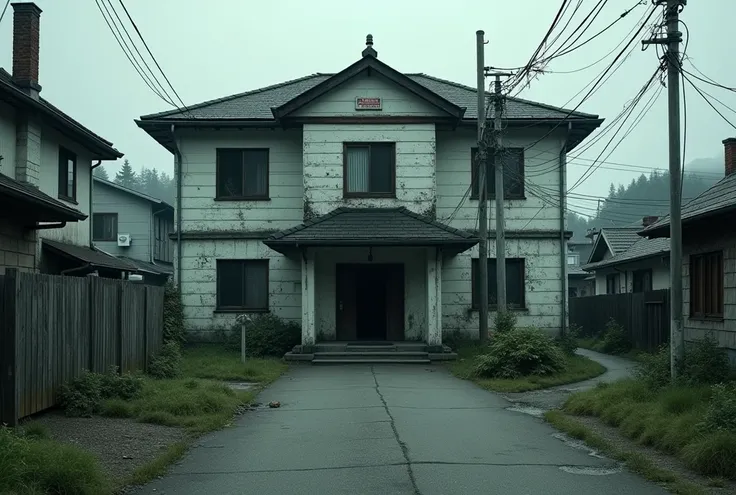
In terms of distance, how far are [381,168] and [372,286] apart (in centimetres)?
373

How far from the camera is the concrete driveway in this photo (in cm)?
783

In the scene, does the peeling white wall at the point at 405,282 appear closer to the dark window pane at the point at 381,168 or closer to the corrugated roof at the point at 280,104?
the dark window pane at the point at 381,168

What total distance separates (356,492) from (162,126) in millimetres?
19866

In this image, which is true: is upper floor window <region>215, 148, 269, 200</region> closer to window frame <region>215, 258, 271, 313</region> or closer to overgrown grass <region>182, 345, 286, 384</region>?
window frame <region>215, 258, 271, 313</region>

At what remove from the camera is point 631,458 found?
904cm

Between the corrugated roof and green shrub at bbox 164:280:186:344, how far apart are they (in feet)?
18.3

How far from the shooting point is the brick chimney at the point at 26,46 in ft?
64.6

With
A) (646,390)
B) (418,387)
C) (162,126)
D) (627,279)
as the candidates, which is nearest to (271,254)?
(162,126)

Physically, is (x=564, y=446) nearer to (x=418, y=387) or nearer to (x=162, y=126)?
(x=418, y=387)

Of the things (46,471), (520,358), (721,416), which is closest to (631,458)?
(721,416)

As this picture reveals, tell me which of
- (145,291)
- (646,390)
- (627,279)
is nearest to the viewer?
(646,390)

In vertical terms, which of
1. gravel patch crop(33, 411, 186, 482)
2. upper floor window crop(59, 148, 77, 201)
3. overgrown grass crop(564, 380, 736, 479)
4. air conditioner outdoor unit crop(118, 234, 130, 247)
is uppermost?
upper floor window crop(59, 148, 77, 201)

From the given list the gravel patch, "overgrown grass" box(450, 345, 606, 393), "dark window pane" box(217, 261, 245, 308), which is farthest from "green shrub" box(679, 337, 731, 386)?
"dark window pane" box(217, 261, 245, 308)

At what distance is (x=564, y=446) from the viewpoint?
400 inches
